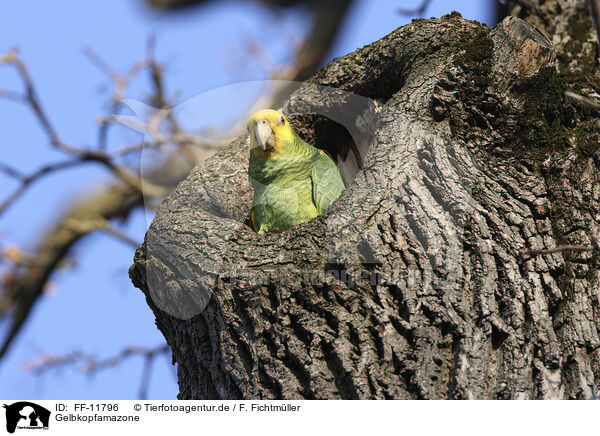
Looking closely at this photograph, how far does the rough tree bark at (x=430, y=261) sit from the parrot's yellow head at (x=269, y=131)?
68 cm

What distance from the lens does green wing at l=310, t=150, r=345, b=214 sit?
11.3ft

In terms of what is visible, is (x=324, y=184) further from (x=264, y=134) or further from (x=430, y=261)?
(x=430, y=261)

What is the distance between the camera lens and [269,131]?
353 cm

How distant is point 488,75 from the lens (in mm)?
2742

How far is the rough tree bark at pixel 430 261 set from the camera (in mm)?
2078

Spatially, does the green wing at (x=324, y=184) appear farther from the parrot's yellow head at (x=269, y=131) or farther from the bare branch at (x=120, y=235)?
the bare branch at (x=120, y=235)

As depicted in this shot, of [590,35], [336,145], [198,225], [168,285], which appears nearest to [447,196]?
[198,225]

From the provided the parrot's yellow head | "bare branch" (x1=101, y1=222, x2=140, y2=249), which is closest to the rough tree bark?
the parrot's yellow head
